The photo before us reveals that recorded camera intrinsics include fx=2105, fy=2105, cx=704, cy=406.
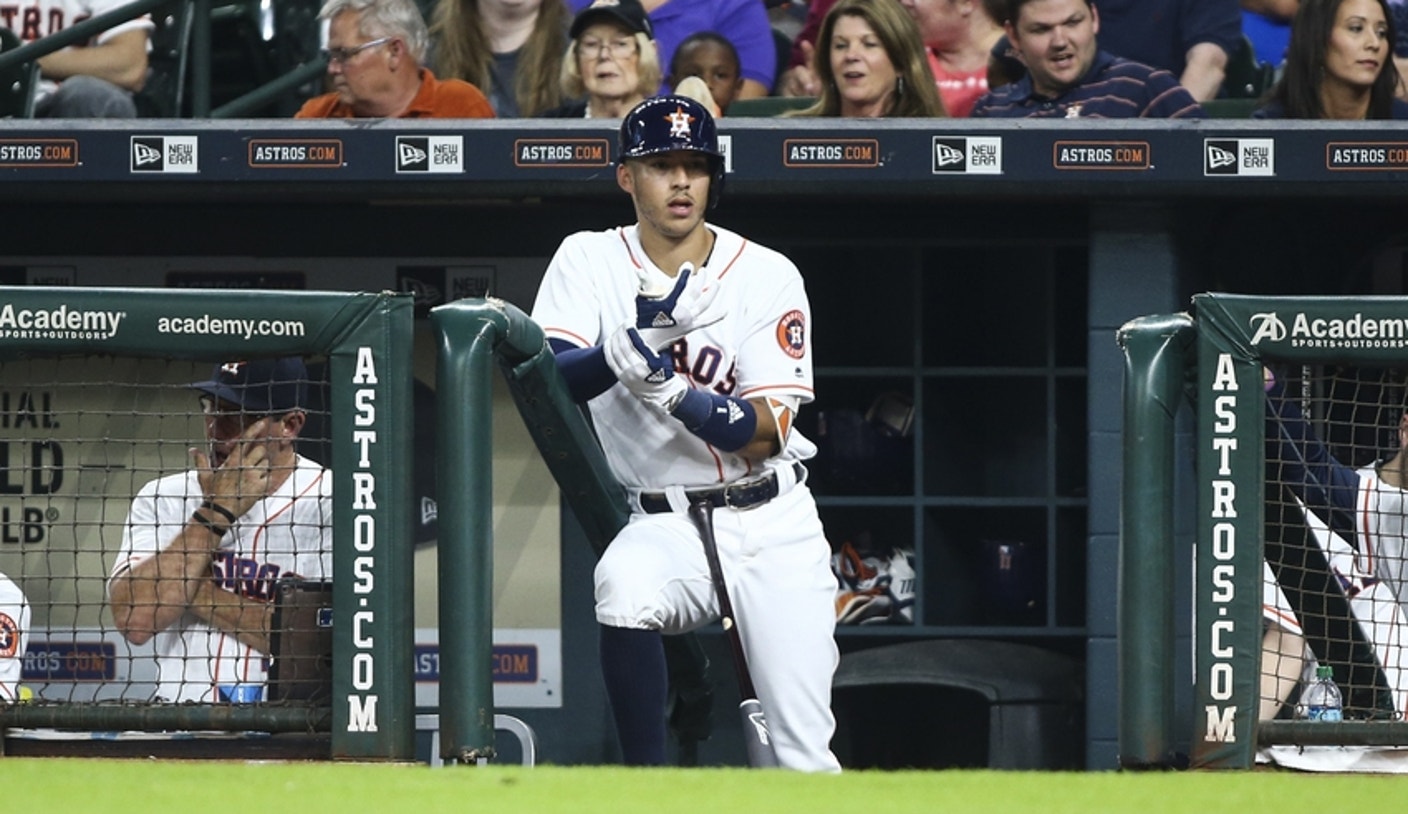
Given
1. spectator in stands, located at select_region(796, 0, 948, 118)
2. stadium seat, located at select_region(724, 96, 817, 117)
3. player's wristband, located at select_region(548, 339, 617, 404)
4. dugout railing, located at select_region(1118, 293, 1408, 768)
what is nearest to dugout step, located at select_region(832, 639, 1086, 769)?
spectator in stands, located at select_region(796, 0, 948, 118)

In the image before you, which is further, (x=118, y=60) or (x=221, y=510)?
(x=118, y=60)

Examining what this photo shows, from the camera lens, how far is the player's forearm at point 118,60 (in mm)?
6906

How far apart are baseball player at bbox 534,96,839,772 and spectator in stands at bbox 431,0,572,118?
214cm

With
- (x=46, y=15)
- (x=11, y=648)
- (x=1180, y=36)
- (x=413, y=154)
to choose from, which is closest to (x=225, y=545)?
(x=11, y=648)

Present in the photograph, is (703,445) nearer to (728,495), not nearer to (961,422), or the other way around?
(728,495)

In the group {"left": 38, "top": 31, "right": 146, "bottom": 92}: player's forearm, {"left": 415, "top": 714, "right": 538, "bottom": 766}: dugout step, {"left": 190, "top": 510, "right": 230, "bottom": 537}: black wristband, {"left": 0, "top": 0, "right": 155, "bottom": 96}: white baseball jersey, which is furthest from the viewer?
{"left": 0, "top": 0, "right": 155, "bottom": 96}: white baseball jersey

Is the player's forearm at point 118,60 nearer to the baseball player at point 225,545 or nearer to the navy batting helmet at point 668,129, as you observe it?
the baseball player at point 225,545

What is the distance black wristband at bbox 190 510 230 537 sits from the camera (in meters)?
4.03

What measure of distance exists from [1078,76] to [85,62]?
3285 mm

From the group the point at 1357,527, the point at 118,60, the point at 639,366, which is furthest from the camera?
the point at 118,60

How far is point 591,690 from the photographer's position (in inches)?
243

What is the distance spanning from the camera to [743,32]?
21.9ft

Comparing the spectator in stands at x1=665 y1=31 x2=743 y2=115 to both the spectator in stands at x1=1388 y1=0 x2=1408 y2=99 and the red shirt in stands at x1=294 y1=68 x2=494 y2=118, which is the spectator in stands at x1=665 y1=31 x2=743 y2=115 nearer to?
the red shirt in stands at x1=294 y1=68 x2=494 y2=118

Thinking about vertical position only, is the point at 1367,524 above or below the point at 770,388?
below
